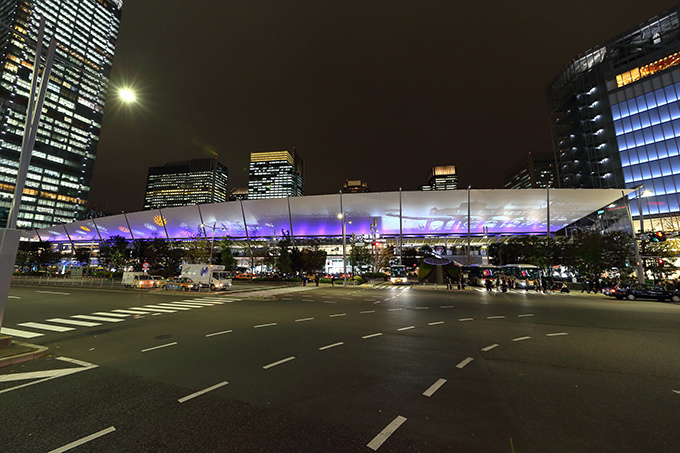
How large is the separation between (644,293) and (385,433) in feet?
106

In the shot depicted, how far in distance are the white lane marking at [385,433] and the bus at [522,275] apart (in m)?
36.9

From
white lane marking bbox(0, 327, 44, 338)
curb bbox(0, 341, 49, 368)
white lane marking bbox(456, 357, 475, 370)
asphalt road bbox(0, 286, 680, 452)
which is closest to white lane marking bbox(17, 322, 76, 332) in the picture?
asphalt road bbox(0, 286, 680, 452)

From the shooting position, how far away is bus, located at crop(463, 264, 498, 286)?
1695 inches

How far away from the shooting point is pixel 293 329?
1133 centimetres

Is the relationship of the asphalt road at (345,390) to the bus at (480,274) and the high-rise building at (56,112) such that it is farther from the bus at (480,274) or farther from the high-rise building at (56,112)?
the high-rise building at (56,112)

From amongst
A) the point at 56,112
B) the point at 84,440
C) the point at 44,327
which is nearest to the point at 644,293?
the point at 84,440

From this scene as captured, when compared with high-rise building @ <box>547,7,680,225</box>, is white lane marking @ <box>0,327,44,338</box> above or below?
below

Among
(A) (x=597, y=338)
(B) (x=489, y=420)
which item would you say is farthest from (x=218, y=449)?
(A) (x=597, y=338)

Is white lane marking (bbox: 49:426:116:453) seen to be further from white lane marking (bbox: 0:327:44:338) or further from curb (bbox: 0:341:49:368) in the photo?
white lane marking (bbox: 0:327:44:338)

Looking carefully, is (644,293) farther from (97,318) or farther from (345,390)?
(97,318)

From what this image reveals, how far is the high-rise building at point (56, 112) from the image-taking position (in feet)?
→ 420

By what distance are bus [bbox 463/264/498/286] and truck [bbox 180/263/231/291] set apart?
35.9 metres

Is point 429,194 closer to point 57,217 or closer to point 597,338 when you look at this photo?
point 597,338

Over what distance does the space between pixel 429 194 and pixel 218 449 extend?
59.9 meters
